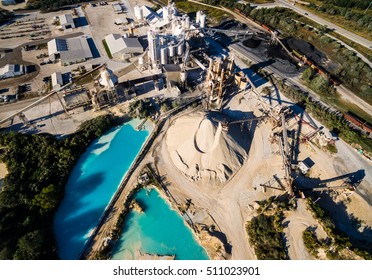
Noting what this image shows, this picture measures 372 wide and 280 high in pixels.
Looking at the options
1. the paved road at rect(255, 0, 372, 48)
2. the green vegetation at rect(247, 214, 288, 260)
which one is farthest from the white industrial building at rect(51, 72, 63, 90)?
the paved road at rect(255, 0, 372, 48)

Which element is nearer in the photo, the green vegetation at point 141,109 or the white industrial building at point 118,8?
the green vegetation at point 141,109

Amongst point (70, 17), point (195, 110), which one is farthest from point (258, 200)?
point (70, 17)

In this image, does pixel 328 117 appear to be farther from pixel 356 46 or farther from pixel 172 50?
pixel 172 50

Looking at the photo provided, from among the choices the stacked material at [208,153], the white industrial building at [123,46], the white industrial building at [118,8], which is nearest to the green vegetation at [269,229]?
the stacked material at [208,153]

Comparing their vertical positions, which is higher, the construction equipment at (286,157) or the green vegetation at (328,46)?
the green vegetation at (328,46)

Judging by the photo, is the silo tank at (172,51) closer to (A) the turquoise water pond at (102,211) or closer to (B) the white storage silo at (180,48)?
(B) the white storage silo at (180,48)

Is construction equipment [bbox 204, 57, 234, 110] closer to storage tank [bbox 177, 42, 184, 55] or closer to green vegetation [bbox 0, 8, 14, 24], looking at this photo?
storage tank [bbox 177, 42, 184, 55]
